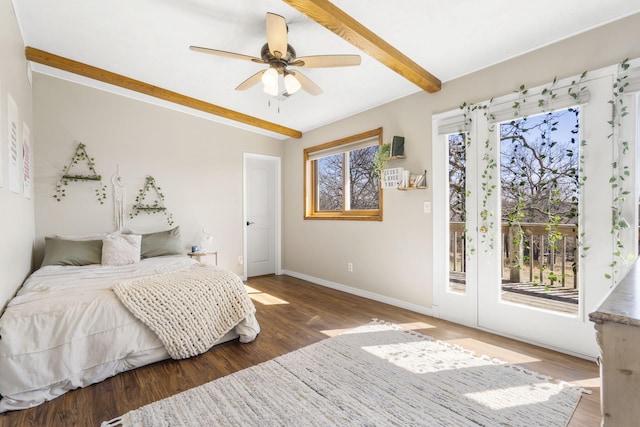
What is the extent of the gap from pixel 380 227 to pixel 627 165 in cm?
221

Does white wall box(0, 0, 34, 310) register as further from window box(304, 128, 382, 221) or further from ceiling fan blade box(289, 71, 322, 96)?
window box(304, 128, 382, 221)

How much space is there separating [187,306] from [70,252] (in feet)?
5.68

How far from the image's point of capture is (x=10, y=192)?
2129 millimetres

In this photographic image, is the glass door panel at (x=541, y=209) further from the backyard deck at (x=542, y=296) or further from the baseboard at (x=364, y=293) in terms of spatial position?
the baseboard at (x=364, y=293)

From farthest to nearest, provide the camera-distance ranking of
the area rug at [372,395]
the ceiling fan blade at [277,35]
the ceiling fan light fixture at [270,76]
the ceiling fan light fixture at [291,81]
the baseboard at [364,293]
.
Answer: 1. the baseboard at [364,293]
2. the ceiling fan light fixture at [291,81]
3. the ceiling fan light fixture at [270,76]
4. the ceiling fan blade at [277,35]
5. the area rug at [372,395]

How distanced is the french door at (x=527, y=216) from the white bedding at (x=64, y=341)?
278cm

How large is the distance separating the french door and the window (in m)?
0.98

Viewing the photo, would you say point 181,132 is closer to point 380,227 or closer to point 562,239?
point 380,227

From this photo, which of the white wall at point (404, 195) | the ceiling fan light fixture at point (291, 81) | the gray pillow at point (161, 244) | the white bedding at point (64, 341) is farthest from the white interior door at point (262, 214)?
the white bedding at point (64, 341)

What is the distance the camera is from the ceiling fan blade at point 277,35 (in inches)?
73.6

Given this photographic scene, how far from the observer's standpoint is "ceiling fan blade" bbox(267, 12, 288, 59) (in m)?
1.87

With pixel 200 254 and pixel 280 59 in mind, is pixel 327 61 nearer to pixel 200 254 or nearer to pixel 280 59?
pixel 280 59

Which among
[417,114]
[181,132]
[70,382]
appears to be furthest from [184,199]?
[417,114]

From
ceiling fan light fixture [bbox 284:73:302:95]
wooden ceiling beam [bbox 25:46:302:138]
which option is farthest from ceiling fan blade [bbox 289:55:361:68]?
wooden ceiling beam [bbox 25:46:302:138]
